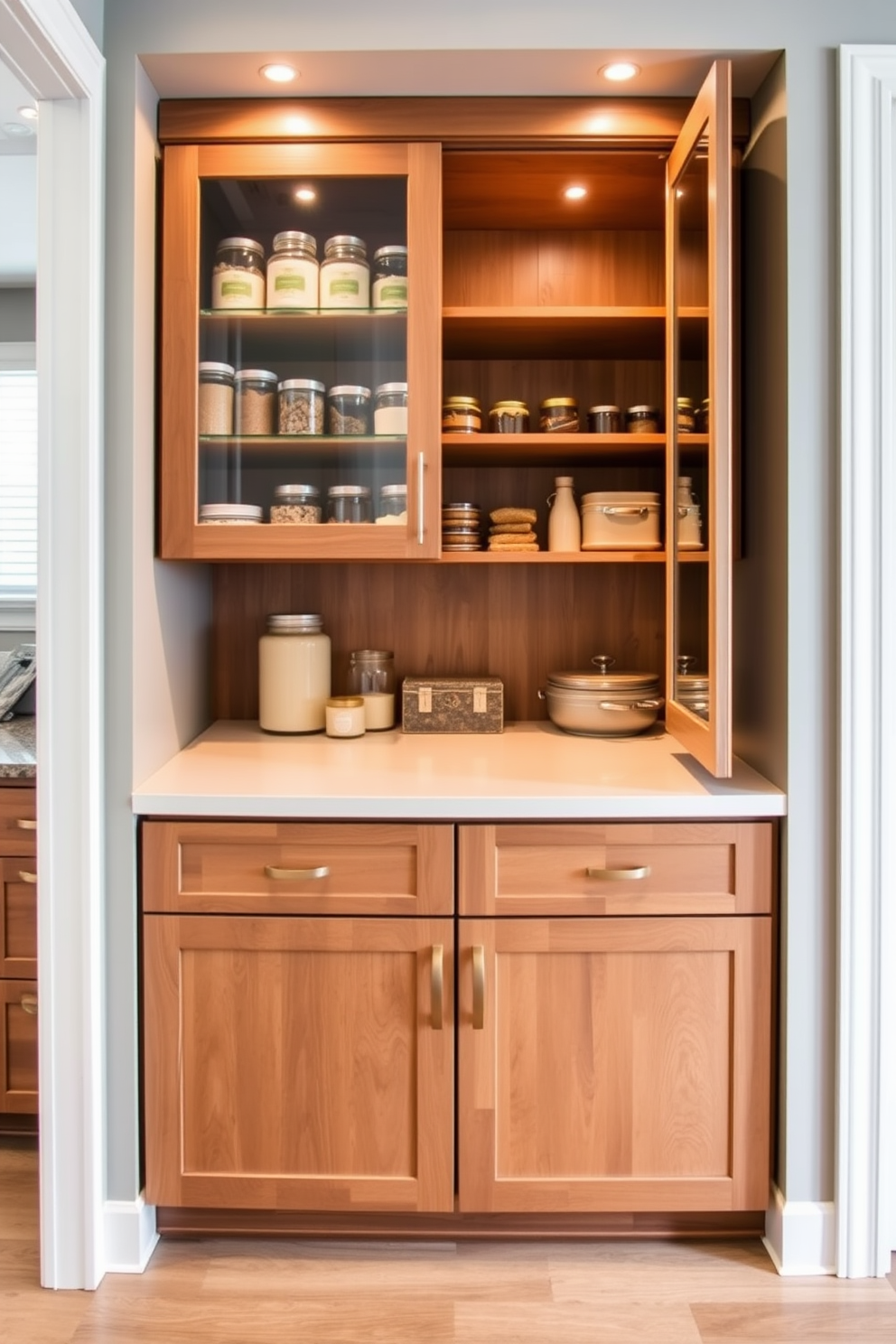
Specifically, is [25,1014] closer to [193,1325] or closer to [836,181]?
[193,1325]

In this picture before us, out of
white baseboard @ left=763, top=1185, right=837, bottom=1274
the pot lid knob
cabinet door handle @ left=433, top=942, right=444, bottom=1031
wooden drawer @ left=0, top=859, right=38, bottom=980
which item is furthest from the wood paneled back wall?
white baseboard @ left=763, top=1185, right=837, bottom=1274

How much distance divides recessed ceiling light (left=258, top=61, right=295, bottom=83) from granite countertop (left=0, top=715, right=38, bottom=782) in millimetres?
1278

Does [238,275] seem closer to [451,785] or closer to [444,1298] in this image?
[451,785]

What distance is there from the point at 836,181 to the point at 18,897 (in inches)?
83.5

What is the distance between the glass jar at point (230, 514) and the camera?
1.90 metres

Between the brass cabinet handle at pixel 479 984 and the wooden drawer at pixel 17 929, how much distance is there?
1.02m

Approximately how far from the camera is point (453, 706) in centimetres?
225

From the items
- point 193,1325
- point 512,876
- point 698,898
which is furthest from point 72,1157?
point 698,898

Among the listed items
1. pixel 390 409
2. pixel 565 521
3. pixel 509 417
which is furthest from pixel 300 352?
pixel 565 521

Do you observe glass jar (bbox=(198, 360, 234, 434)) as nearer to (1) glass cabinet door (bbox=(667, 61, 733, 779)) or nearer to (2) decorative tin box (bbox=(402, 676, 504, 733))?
(2) decorative tin box (bbox=(402, 676, 504, 733))

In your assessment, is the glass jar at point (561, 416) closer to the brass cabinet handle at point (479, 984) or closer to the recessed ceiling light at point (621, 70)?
the recessed ceiling light at point (621, 70)

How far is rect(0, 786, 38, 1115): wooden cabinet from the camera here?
2068mm

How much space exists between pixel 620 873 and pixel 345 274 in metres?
1.29

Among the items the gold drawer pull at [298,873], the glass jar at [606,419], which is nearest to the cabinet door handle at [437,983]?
the gold drawer pull at [298,873]
